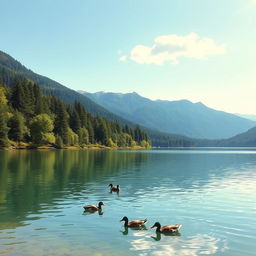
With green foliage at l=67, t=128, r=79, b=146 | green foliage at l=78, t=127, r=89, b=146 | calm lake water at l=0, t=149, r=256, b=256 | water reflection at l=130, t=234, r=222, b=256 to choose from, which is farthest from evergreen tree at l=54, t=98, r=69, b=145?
water reflection at l=130, t=234, r=222, b=256

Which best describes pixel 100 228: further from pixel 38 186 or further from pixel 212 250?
pixel 38 186

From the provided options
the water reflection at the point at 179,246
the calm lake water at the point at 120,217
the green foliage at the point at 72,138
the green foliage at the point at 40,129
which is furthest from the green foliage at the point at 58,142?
the water reflection at the point at 179,246

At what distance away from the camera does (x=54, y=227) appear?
21000 mm

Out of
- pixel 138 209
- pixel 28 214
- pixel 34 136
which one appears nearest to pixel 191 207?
pixel 138 209

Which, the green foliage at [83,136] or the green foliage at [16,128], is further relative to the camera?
the green foliage at [83,136]

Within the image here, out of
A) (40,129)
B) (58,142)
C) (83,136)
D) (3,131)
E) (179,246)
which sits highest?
(40,129)

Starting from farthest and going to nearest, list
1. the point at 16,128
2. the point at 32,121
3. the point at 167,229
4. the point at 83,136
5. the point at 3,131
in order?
the point at 83,136
the point at 32,121
the point at 16,128
the point at 3,131
the point at 167,229

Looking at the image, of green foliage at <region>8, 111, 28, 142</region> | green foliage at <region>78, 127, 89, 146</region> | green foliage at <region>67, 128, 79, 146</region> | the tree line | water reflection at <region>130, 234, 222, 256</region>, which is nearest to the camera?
water reflection at <region>130, 234, 222, 256</region>

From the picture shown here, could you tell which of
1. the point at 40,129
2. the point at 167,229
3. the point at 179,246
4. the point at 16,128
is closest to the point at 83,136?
the point at 40,129

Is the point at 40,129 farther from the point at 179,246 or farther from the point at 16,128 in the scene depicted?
the point at 179,246

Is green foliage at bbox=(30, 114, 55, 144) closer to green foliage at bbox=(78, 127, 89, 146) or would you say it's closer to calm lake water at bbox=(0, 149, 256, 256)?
green foliage at bbox=(78, 127, 89, 146)

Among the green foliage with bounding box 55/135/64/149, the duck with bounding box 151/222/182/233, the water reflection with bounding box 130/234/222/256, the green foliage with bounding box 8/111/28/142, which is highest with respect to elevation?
the green foliage with bounding box 8/111/28/142

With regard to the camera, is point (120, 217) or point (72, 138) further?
point (72, 138)

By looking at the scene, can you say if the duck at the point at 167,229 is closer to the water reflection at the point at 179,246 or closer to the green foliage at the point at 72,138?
the water reflection at the point at 179,246
